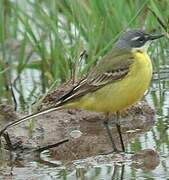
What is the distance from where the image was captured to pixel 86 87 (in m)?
7.74

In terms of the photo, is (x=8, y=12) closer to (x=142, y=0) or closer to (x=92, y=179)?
(x=142, y=0)

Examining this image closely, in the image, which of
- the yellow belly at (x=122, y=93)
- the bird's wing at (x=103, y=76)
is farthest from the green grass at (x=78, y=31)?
the yellow belly at (x=122, y=93)

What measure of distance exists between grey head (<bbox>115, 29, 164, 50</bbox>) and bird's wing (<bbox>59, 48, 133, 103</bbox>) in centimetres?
12

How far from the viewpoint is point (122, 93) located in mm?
7590

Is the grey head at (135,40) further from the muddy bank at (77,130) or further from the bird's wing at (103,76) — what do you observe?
the muddy bank at (77,130)

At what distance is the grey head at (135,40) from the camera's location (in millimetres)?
7984

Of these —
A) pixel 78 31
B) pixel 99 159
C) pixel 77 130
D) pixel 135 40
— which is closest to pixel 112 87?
pixel 135 40

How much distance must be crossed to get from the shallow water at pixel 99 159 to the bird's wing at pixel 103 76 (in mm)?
441

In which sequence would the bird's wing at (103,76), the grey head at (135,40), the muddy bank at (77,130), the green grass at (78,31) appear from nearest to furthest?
the muddy bank at (77,130) → the bird's wing at (103,76) → the grey head at (135,40) → the green grass at (78,31)

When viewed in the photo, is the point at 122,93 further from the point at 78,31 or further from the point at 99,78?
the point at 78,31

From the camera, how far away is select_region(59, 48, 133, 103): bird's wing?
25.1 feet

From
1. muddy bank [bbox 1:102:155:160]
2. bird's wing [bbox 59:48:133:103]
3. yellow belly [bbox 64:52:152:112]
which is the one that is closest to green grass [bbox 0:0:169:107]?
muddy bank [bbox 1:102:155:160]

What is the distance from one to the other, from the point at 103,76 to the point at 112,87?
0.41 feet

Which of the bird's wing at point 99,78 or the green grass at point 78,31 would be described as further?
the green grass at point 78,31
